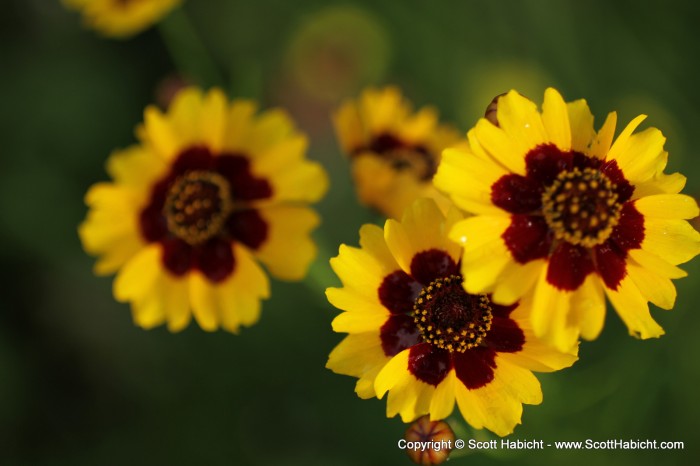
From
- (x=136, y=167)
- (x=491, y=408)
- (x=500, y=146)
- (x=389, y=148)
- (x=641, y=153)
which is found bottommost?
(x=491, y=408)

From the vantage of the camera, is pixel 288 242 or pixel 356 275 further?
pixel 288 242

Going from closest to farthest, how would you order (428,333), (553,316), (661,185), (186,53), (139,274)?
(553,316)
(661,185)
(428,333)
(139,274)
(186,53)

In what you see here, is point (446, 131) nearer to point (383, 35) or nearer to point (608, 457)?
point (608, 457)

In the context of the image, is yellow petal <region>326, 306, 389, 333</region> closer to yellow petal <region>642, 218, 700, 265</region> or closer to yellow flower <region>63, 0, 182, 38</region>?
yellow petal <region>642, 218, 700, 265</region>

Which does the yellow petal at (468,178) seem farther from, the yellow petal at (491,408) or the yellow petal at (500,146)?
the yellow petal at (491,408)

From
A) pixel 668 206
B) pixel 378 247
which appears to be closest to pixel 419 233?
pixel 378 247

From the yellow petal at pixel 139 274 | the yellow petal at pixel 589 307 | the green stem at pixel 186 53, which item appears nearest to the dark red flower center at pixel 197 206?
the yellow petal at pixel 139 274

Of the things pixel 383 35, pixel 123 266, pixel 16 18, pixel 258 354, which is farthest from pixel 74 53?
pixel 123 266

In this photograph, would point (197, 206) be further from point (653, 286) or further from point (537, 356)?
point (653, 286)
